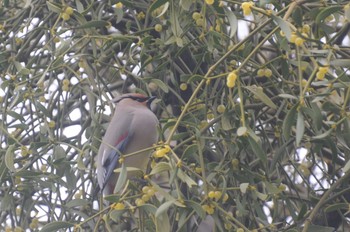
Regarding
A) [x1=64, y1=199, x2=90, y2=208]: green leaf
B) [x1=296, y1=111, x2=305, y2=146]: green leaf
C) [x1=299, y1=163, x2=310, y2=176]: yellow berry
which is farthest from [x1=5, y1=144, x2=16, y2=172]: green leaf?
[x1=299, y1=163, x2=310, y2=176]: yellow berry

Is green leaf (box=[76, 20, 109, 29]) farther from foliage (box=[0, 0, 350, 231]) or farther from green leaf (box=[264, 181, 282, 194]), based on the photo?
green leaf (box=[264, 181, 282, 194])

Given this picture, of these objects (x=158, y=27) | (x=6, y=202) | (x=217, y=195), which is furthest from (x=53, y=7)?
(x=217, y=195)

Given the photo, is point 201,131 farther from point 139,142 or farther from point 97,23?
point 139,142

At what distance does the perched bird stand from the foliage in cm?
5

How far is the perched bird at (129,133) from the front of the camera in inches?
81.5

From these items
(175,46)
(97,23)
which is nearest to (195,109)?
(175,46)

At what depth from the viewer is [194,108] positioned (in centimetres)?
195

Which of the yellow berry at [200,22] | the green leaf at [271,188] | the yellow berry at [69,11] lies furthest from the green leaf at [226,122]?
the yellow berry at [69,11]

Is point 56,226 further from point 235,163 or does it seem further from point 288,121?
point 288,121

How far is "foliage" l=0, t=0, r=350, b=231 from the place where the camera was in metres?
1.59

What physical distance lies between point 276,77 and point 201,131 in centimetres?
33

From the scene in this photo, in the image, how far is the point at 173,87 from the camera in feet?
7.11

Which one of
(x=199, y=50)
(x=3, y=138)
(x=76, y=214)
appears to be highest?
(x=199, y=50)

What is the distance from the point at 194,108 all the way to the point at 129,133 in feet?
1.36
